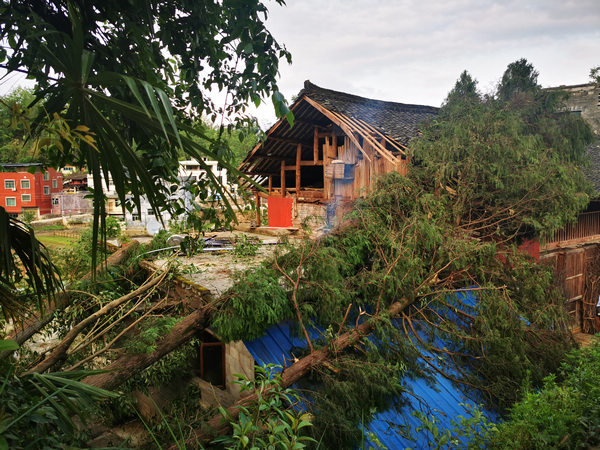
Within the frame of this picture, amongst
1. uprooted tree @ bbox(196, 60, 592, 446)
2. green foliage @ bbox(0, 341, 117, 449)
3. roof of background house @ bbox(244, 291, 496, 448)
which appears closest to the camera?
green foliage @ bbox(0, 341, 117, 449)

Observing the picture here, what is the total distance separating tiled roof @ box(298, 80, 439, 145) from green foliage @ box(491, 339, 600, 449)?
575cm

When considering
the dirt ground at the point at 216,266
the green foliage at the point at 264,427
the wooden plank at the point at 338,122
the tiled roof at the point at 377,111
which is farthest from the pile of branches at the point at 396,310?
the tiled roof at the point at 377,111

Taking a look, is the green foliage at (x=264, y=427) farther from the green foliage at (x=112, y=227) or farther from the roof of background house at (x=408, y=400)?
the green foliage at (x=112, y=227)

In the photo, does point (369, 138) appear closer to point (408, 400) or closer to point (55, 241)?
point (408, 400)

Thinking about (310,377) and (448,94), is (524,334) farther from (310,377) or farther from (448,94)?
(448,94)

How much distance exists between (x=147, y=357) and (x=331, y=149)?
8.04 metres

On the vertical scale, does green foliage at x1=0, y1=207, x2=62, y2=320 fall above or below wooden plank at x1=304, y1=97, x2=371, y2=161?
below

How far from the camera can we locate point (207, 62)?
388 centimetres

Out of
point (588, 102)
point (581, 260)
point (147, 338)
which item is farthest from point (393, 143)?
point (588, 102)

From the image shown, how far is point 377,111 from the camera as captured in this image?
11914 millimetres

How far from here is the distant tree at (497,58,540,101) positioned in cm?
841

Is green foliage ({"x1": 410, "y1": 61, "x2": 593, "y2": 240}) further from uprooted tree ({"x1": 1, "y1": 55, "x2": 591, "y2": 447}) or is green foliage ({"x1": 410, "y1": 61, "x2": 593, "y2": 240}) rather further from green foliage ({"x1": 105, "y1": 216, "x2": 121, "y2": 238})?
green foliage ({"x1": 105, "y1": 216, "x2": 121, "y2": 238})

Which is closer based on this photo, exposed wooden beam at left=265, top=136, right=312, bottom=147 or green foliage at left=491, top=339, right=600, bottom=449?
green foliage at left=491, top=339, right=600, bottom=449

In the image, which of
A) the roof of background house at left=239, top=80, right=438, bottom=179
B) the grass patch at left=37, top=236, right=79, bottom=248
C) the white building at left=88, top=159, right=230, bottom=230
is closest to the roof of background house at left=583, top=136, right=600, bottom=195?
the roof of background house at left=239, top=80, right=438, bottom=179
